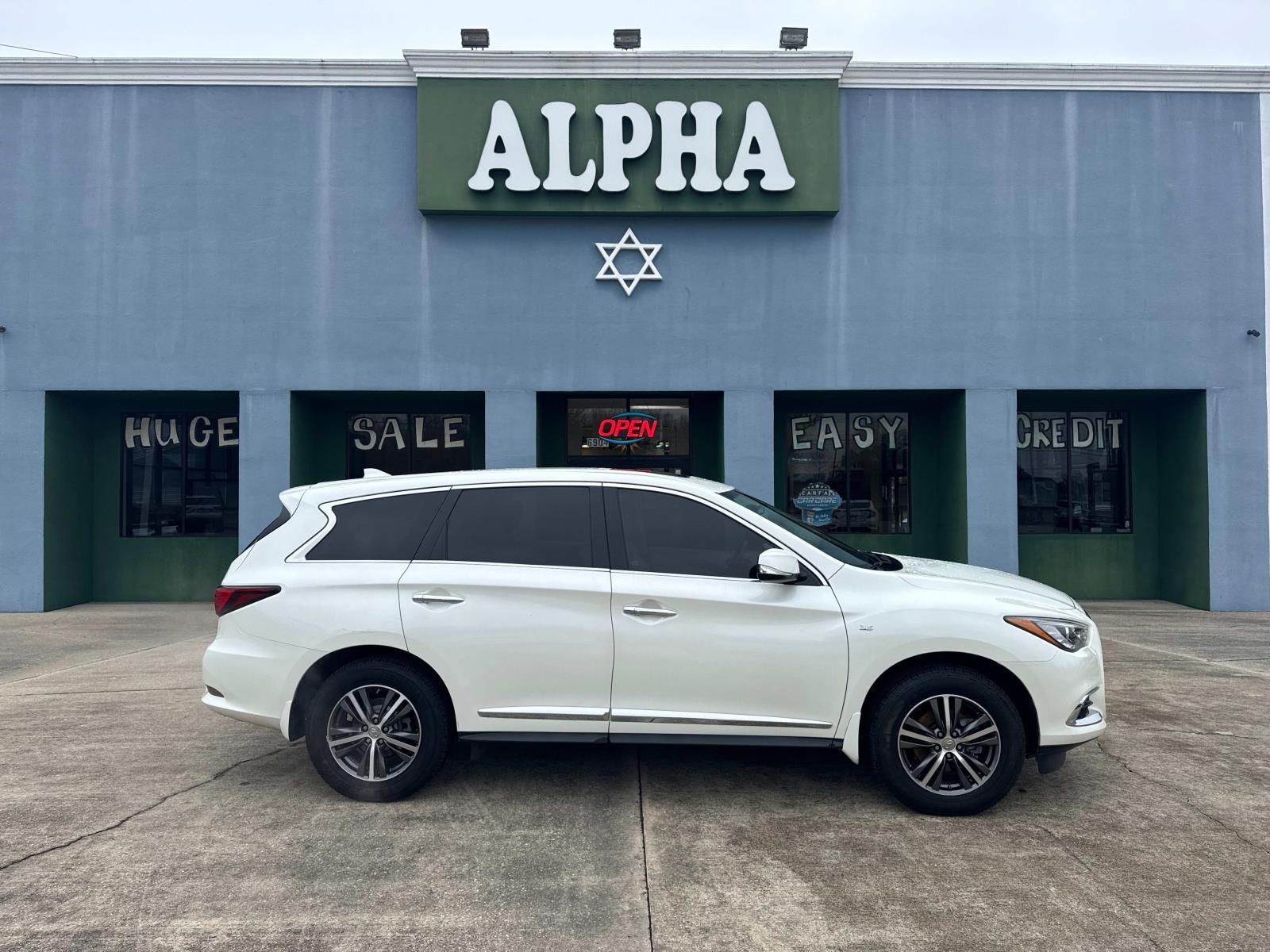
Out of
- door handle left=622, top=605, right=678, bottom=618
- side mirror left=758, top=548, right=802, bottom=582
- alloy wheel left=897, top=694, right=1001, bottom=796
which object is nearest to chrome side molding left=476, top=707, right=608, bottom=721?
door handle left=622, top=605, right=678, bottom=618

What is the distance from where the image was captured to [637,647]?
4.49 metres

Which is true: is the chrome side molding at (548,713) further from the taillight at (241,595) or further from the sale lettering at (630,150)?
the sale lettering at (630,150)

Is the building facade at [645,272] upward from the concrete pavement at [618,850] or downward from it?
upward

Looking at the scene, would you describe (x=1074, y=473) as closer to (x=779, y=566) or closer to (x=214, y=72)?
(x=779, y=566)

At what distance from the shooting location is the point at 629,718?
4508 millimetres

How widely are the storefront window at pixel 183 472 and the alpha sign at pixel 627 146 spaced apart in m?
5.30

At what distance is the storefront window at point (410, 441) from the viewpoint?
1354cm

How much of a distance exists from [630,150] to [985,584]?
29.1ft

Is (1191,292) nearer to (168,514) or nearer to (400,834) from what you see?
(400,834)

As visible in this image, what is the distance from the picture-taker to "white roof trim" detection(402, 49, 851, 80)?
38.0 feet

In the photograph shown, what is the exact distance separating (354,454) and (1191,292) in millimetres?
12832

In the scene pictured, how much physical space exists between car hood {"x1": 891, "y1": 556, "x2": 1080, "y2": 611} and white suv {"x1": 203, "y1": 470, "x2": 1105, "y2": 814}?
2 cm

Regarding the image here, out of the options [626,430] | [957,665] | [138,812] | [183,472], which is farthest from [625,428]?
[138,812]

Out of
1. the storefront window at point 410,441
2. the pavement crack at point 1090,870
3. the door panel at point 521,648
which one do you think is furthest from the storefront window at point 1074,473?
the door panel at point 521,648
